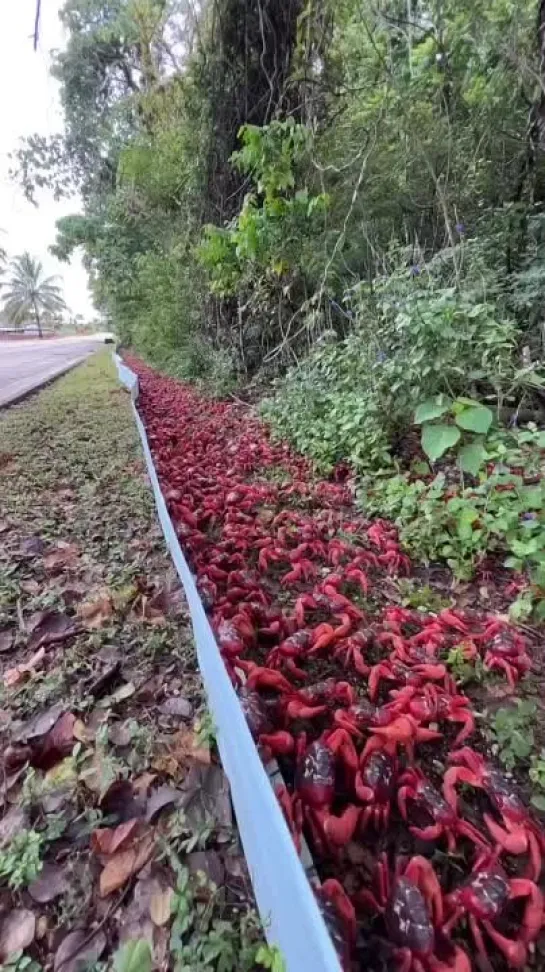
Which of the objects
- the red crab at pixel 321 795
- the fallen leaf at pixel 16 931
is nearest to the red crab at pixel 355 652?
the red crab at pixel 321 795

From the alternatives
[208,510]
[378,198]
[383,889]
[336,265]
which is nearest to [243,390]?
[336,265]

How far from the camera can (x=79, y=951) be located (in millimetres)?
783

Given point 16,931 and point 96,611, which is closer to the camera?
point 16,931

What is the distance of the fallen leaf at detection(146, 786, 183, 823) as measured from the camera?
1002mm

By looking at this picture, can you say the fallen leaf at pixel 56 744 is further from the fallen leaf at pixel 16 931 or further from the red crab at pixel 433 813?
the red crab at pixel 433 813

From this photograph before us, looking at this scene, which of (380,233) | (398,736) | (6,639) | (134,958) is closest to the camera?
(134,958)

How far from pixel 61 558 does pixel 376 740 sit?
1555mm

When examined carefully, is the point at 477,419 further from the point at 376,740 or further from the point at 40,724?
the point at 40,724

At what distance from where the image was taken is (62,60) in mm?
9234

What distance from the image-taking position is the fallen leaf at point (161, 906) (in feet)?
2.67

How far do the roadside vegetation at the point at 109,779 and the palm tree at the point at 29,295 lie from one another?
141 feet

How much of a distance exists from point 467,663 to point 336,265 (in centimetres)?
365

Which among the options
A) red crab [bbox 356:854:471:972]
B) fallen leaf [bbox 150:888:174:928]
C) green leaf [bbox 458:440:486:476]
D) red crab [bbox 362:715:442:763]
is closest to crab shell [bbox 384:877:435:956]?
red crab [bbox 356:854:471:972]

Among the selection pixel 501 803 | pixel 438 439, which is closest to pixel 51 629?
pixel 501 803
